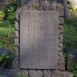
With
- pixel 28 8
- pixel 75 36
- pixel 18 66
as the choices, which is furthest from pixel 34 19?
pixel 75 36

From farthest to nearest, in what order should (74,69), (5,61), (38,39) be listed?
(5,61) < (74,69) < (38,39)

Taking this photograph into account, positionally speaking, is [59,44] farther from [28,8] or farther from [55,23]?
[28,8]

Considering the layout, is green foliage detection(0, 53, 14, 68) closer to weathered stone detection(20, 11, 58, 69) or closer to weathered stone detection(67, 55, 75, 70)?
weathered stone detection(20, 11, 58, 69)

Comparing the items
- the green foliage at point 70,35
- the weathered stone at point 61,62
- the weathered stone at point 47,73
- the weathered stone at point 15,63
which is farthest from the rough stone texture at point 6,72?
the green foliage at point 70,35

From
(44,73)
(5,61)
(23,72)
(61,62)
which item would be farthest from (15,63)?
(61,62)

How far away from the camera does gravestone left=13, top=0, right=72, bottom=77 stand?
7.44m

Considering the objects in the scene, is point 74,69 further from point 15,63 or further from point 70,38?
point 70,38

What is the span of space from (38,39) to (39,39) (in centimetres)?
2

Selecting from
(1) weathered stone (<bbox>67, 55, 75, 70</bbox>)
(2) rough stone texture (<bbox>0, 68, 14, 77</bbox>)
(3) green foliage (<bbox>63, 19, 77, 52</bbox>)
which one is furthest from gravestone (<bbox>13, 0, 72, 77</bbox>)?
(3) green foliage (<bbox>63, 19, 77, 52</bbox>)

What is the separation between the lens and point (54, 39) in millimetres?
7531

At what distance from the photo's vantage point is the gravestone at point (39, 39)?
744 centimetres

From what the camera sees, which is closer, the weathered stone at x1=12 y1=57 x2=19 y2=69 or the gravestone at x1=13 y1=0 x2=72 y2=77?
the gravestone at x1=13 y1=0 x2=72 y2=77

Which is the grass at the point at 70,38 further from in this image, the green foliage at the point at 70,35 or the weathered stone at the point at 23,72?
the weathered stone at the point at 23,72

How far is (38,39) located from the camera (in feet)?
24.6
